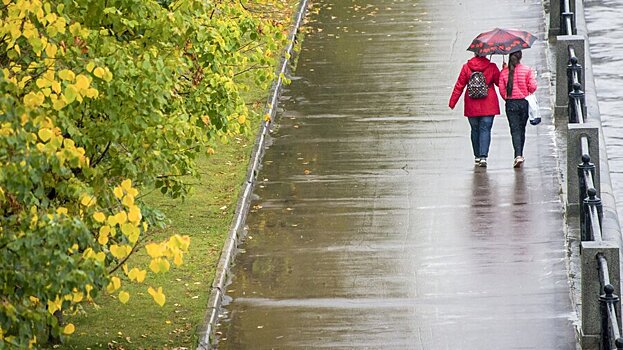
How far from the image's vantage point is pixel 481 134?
54.1 ft

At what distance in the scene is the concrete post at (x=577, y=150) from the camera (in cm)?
1428

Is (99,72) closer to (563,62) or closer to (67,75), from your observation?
(67,75)

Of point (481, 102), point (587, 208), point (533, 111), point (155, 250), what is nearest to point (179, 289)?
point (587, 208)

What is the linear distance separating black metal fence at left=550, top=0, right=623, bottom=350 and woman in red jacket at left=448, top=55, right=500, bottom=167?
1.02m

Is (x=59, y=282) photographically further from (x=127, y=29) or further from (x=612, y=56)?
(x=612, y=56)

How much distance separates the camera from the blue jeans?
1650 centimetres

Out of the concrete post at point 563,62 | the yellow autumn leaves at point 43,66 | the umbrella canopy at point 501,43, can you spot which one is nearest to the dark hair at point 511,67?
the umbrella canopy at point 501,43

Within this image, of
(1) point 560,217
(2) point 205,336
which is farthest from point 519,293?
(2) point 205,336

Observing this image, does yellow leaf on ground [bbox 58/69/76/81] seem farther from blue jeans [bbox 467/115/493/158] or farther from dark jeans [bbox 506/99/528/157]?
dark jeans [bbox 506/99/528/157]

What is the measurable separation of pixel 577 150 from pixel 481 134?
227cm

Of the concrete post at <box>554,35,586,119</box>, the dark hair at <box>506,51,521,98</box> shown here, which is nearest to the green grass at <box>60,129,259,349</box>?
the dark hair at <box>506,51,521,98</box>

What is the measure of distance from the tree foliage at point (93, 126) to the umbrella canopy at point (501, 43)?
3.64 meters

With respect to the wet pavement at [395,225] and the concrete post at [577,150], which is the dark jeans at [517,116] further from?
the concrete post at [577,150]

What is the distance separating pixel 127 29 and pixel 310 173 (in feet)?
20.1
